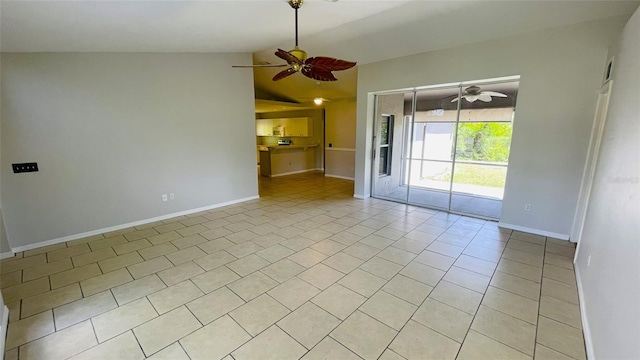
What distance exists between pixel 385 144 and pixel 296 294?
4.65 metres

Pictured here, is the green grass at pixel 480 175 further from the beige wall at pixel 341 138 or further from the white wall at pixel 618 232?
the beige wall at pixel 341 138

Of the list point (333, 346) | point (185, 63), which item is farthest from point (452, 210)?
point (185, 63)

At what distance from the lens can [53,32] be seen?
106 inches

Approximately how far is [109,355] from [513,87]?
633cm

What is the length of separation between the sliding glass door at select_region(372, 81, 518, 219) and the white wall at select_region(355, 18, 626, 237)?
1.65 feet

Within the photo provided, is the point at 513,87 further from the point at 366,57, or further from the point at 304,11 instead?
the point at 304,11

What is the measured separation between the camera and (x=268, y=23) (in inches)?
138

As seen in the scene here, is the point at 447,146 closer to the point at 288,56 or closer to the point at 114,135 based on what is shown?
the point at 288,56

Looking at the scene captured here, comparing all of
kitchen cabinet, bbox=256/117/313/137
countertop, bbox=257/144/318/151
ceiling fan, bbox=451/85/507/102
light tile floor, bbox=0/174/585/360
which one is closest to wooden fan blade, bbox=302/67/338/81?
light tile floor, bbox=0/174/585/360

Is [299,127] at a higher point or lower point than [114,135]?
higher

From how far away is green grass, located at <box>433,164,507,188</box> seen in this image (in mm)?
5516

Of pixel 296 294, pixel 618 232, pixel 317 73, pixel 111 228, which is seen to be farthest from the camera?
pixel 111 228

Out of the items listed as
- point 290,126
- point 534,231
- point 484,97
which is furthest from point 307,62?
point 290,126

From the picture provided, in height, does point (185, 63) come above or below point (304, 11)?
below
